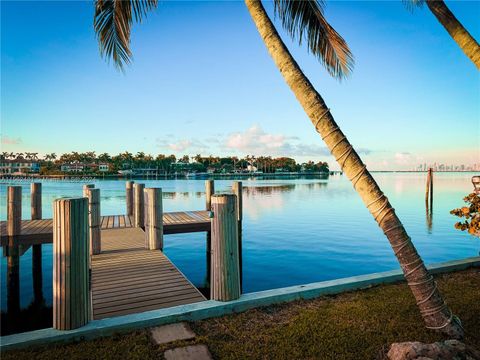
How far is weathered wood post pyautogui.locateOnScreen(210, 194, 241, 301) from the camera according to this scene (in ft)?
15.0

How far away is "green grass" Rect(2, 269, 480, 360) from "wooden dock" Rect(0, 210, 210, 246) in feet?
24.2

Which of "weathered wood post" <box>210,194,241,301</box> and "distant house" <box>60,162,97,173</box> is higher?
"distant house" <box>60,162,97,173</box>

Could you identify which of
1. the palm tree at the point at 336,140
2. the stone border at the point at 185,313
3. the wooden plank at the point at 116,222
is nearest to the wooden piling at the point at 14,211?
the wooden plank at the point at 116,222

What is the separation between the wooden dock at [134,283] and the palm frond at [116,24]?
393 cm

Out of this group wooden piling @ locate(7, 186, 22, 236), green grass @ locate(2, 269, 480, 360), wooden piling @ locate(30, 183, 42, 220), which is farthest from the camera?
wooden piling @ locate(30, 183, 42, 220)

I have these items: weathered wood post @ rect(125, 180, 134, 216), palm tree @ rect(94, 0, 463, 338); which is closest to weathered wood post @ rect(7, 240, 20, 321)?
weathered wood post @ rect(125, 180, 134, 216)

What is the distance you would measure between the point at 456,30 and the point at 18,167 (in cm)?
19174

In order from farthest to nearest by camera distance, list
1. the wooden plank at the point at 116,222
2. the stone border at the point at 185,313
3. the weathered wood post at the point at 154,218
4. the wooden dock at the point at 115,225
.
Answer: the wooden plank at the point at 116,222 → the wooden dock at the point at 115,225 → the weathered wood post at the point at 154,218 → the stone border at the point at 185,313

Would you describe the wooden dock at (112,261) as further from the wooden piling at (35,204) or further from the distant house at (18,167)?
the distant house at (18,167)

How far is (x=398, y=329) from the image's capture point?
3.84 meters

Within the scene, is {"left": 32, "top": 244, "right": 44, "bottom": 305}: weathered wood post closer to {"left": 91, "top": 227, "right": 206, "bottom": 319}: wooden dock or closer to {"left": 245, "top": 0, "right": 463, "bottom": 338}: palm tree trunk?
{"left": 91, "top": 227, "right": 206, "bottom": 319}: wooden dock

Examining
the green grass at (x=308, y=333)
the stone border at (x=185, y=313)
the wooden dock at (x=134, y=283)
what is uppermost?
the stone border at (x=185, y=313)

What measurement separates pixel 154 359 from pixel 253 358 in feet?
3.10

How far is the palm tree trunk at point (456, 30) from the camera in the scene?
6.08 m
